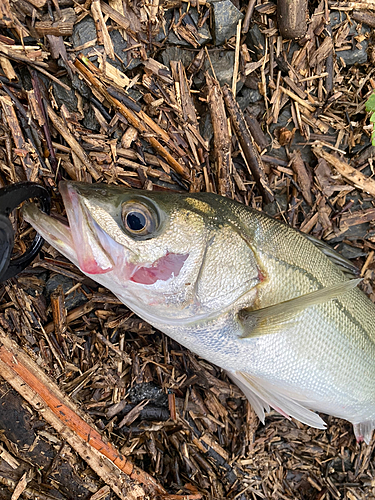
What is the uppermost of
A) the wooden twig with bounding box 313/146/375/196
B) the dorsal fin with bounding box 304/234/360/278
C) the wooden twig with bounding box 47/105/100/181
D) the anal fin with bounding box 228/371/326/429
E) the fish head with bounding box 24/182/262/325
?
the wooden twig with bounding box 47/105/100/181

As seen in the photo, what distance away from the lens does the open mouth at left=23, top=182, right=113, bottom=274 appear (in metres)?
1.91

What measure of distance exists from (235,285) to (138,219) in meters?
0.69

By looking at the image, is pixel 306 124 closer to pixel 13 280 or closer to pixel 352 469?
Answer: pixel 13 280

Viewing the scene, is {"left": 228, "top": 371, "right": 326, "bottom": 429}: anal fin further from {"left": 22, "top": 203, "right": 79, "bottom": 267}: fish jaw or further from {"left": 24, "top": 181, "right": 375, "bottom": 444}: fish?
{"left": 22, "top": 203, "right": 79, "bottom": 267}: fish jaw

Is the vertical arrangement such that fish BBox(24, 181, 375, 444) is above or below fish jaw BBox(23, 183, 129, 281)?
below

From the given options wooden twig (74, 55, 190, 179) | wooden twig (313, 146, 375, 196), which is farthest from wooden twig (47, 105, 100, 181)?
wooden twig (313, 146, 375, 196)

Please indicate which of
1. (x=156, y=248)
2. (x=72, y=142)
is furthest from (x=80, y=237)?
(x=72, y=142)

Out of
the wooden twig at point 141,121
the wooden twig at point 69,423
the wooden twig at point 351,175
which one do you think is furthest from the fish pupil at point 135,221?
the wooden twig at point 351,175

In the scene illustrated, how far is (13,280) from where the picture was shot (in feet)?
8.17

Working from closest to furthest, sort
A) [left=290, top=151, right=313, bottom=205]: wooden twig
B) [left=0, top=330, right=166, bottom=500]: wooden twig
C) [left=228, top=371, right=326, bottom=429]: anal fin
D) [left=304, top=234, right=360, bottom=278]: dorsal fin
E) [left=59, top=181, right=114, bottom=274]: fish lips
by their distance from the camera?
1. [left=59, top=181, right=114, bottom=274]: fish lips
2. [left=0, top=330, right=166, bottom=500]: wooden twig
3. [left=228, top=371, right=326, bottom=429]: anal fin
4. [left=304, top=234, right=360, bottom=278]: dorsal fin
5. [left=290, top=151, right=313, bottom=205]: wooden twig

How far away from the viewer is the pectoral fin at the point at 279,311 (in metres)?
2.16

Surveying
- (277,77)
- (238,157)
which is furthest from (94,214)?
(277,77)

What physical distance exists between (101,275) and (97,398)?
121 centimetres

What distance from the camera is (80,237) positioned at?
75.3 inches
